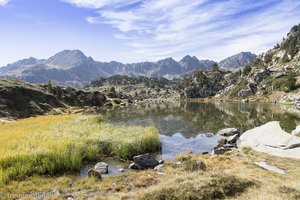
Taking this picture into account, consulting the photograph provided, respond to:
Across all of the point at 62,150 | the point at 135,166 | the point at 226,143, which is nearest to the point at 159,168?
the point at 135,166

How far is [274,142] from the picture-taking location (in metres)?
42.4

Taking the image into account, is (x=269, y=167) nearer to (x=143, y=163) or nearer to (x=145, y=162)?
(x=145, y=162)

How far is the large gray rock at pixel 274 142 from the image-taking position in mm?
39131

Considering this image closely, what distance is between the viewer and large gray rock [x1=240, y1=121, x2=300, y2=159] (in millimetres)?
39131

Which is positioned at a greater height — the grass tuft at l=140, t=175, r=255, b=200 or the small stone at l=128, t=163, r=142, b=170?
the grass tuft at l=140, t=175, r=255, b=200

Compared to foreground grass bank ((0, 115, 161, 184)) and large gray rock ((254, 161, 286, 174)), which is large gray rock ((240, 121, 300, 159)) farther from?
foreground grass bank ((0, 115, 161, 184))

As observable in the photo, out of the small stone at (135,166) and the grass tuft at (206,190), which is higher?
the grass tuft at (206,190)

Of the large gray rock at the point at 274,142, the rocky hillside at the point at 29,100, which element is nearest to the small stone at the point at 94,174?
the large gray rock at the point at 274,142

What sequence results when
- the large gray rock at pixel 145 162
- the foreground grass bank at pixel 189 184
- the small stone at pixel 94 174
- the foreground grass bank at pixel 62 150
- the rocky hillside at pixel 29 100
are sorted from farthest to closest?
the rocky hillside at pixel 29 100
the large gray rock at pixel 145 162
the small stone at pixel 94 174
the foreground grass bank at pixel 62 150
the foreground grass bank at pixel 189 184

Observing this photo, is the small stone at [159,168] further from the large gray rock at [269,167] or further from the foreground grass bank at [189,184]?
the large gray rock at [269,167]

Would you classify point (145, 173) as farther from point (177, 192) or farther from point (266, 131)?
point (266, 131)

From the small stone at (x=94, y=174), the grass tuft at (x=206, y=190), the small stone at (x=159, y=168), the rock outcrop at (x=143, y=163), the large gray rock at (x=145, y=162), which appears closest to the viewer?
the grass tuft at (x=206, y=190)

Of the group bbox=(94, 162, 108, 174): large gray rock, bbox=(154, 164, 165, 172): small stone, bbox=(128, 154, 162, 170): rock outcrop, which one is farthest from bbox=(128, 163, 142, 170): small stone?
bbox=(94, 162, 108, 174): large gray rock

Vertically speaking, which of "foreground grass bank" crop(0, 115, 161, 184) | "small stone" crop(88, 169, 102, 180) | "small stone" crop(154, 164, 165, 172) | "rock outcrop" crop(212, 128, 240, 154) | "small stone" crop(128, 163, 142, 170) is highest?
"foreground grass bank" crop(0, 115, 161, 184)
